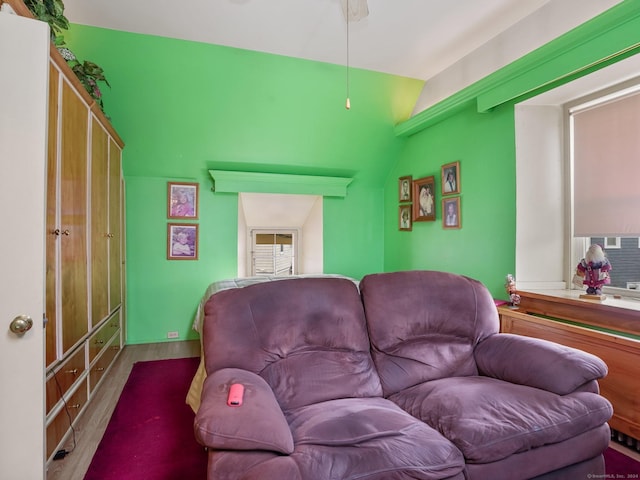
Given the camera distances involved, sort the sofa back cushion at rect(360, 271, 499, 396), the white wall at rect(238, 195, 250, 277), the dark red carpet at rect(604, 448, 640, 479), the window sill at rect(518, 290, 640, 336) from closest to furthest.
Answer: the dark red carpet at rect(604, 448, 640, 479) < the sofa back cushion at rect(360, 271, 499, 396) < the window sill at rect(518, 290, 640, 336) < the white wall at rect(238, 195, 250, 277)

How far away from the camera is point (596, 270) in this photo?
224cm

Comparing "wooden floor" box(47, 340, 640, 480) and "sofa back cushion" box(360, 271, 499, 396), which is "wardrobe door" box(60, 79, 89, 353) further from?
"sofa back cushion" box(360, 271, 499, 396)

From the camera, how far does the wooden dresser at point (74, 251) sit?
1.59 m

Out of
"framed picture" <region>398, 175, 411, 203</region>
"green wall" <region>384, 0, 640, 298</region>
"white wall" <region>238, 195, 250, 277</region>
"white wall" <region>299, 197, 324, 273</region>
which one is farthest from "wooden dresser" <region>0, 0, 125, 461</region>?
"framed picture" <region>398, 175, 411, 203</region>

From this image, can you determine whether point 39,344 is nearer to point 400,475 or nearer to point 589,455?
point 400,475

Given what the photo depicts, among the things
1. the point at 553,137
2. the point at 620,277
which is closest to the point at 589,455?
the point at 620,277

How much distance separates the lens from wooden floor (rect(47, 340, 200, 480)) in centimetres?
172

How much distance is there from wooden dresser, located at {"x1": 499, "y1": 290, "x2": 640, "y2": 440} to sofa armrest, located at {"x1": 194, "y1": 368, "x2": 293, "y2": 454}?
1.93 m

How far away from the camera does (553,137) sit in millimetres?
2645

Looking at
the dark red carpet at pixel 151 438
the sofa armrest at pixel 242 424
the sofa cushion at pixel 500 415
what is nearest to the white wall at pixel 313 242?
the dark red carpet at pixel 151 438

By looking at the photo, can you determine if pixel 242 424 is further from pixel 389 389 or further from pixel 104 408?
pixel 104 408

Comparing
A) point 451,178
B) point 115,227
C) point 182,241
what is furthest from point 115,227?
point 451,178

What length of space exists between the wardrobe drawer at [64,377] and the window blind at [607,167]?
3.39 meters

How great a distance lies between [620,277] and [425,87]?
2.49 meters
